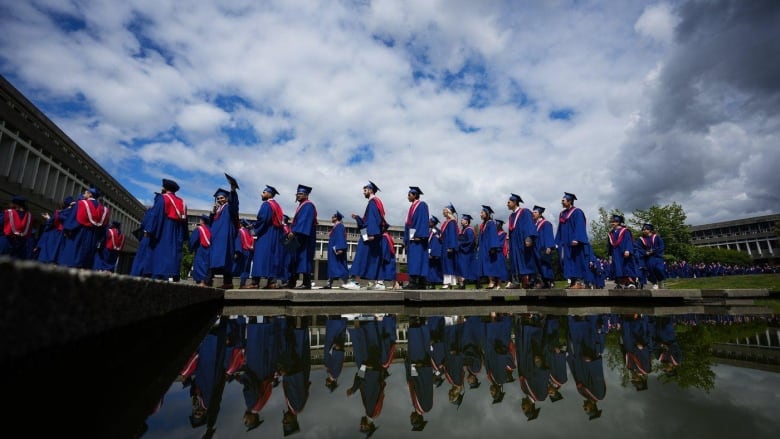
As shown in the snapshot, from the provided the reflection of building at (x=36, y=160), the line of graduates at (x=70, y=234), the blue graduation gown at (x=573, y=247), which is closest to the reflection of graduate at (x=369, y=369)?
the blue graduation gown at (x=573, y=247)

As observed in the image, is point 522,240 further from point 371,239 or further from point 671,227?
point 671,227

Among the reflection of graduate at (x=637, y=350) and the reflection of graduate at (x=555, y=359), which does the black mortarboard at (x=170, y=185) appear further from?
the reflection of graduate at (x=637, y=350)

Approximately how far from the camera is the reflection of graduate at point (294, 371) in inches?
53.0

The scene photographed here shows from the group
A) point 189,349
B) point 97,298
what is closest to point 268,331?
point 189,349

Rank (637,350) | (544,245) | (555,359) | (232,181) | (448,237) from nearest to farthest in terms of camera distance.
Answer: (555,359) < (637,350) < (232,181) < (544,245) < (448,237)

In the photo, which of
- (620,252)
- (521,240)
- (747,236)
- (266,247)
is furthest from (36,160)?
(747,236)

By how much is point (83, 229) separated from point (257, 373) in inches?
371

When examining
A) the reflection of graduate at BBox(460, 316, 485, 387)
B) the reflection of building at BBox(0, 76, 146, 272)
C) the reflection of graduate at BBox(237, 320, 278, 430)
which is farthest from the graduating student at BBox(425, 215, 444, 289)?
the reflection of building at BBox(0, 76, 146, 272)

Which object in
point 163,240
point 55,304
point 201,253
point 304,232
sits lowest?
point 55,304

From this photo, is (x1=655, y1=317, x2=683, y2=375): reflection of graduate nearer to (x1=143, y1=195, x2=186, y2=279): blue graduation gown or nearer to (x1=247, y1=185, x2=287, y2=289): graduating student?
(x1=247, y1=185, x2=287, y2=289): graduating student

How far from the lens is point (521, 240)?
372 inches

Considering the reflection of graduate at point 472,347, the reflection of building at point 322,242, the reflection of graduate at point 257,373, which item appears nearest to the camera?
the reflection of graduate at point 257,373

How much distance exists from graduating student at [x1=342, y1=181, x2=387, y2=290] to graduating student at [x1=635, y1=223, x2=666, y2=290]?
8737mm

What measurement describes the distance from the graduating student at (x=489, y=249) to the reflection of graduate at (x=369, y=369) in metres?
7.03
